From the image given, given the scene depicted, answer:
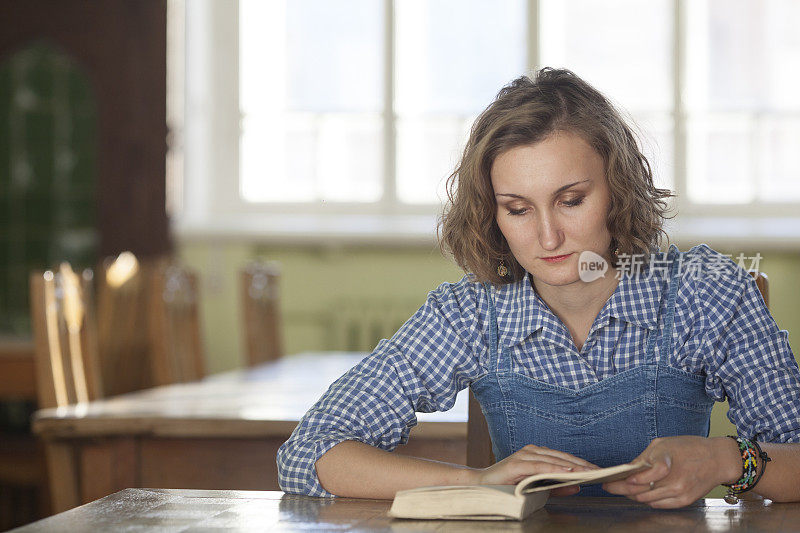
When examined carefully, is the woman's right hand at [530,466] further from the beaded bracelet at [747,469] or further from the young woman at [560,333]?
the beaded bracelet at [747,469]

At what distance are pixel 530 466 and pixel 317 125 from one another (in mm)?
4173

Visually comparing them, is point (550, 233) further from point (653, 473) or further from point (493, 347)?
point (653, 473)

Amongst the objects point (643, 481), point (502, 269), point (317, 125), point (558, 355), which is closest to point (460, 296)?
point (502, 269)

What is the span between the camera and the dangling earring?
1.63 meters

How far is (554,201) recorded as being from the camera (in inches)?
57.2

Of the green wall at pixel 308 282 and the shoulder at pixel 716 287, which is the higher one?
the shoulder at pixel 716 287

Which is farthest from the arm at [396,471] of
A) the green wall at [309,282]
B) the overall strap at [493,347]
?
the green wall at [309,282]

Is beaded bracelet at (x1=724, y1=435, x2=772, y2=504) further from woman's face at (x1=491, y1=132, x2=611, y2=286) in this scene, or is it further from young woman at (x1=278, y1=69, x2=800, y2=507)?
woman's face at (x1=491, y1=132, x2=611, y2=286)

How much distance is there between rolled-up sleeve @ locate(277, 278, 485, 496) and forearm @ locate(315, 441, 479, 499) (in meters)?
0.03

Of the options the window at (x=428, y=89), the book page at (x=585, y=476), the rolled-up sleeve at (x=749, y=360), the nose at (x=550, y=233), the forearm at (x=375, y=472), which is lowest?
the forearm at (x=375, y=472)

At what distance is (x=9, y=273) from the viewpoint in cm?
503

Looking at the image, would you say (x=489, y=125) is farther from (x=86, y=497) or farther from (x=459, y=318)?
(x=86, y=497)

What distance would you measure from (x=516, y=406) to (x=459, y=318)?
16 centimetres

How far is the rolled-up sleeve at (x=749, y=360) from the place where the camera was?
1410 millimetres
